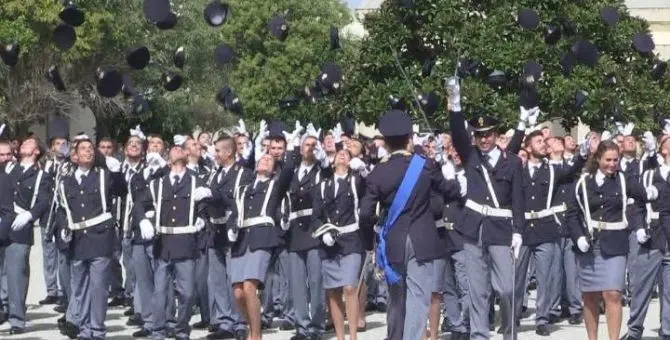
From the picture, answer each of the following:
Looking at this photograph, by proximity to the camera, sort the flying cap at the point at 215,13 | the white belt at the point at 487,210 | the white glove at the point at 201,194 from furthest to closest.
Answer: the flying cap at the point at 215,13 < the white glove at the point at 201,194 < the white belt at the point at 487,210

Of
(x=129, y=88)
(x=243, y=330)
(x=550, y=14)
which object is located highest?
(x=550, y=14)

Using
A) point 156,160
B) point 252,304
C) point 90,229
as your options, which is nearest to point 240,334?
point 252,304

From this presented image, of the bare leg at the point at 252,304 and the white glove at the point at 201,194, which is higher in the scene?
the white glove at the point at 201,194

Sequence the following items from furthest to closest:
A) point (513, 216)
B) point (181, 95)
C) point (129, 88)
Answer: point (181, 95) → point (129, 88) → point (513, 216)

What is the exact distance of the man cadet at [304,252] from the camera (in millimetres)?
13664

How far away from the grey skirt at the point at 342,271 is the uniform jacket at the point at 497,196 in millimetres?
1520

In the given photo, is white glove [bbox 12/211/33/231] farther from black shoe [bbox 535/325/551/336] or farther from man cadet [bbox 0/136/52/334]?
black shoe [bbox 535/325/551/336]

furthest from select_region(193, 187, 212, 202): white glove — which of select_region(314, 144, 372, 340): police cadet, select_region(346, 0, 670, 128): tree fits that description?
select_region(346, 0, 670, 128): tree

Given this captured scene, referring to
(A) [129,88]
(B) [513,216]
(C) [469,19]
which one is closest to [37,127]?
(C) [469,19]

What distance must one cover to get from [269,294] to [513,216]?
4178mm

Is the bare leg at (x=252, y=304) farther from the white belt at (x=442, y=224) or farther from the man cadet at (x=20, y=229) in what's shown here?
the man cadet at (x=20, y=229)

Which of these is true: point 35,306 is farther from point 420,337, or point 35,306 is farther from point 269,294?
point 420,337

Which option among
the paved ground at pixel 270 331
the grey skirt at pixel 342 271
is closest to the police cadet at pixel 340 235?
the grey skirt at pixel 342 271

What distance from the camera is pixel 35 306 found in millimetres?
16766
